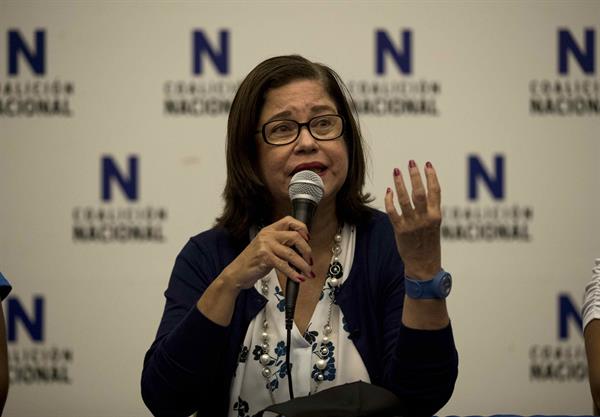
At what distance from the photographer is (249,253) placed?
1538 millimetres

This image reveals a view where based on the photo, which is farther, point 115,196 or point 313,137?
point 115,196

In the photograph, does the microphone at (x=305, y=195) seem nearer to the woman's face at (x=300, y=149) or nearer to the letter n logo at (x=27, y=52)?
the woman's face at (x=300, y=149)

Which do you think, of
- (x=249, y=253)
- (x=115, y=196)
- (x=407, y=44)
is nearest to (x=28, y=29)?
(x=115, y=196)

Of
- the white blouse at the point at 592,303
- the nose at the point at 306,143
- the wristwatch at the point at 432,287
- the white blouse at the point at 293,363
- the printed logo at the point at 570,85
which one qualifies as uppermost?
the printed logo at the point at 570,85

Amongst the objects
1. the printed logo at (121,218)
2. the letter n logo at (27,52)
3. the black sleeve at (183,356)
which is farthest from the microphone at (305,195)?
the letter n logo at (27,52)

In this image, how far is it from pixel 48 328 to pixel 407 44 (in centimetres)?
188

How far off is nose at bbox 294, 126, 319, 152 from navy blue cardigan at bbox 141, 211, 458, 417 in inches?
11.5

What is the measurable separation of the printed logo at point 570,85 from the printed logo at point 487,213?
0.96 feet

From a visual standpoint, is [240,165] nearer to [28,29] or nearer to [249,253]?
[249,253]

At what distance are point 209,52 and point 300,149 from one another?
152 centimetres

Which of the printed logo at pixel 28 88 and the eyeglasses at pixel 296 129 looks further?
the printed logo at pixel 28 88

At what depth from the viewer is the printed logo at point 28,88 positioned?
10.2 ft

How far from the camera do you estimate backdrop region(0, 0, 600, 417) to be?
10.0 feet

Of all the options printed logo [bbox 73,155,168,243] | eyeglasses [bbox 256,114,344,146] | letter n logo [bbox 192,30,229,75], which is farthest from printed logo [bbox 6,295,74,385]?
eyeglasses [bbox 256,114,344,146]
